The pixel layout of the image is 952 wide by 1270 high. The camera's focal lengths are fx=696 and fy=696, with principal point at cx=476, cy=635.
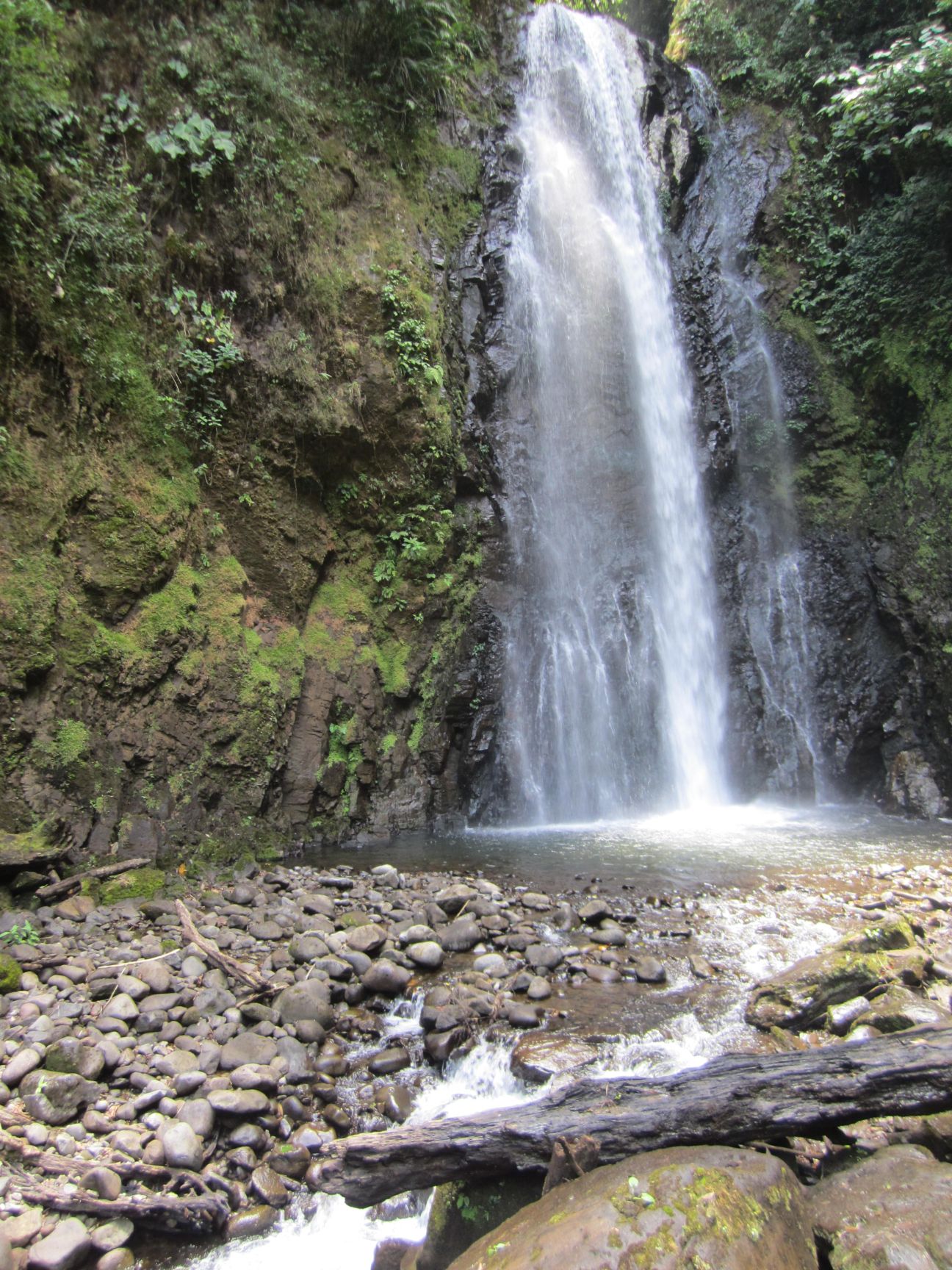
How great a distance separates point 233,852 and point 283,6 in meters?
11.0

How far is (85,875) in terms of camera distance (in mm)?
5465

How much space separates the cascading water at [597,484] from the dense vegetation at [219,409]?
1.67m

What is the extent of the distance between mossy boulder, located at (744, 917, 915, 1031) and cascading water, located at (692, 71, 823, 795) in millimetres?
7662

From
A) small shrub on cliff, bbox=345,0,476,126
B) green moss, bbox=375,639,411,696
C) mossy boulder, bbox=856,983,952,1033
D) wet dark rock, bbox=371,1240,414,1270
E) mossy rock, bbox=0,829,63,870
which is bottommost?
wet dark rock, bbox=371,1240,414,1270

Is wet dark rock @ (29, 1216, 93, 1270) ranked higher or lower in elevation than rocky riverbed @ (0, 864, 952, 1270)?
lower

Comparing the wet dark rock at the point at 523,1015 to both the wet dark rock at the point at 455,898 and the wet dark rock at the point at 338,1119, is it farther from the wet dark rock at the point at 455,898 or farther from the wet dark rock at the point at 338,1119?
the wet dark rock at the point at 455,898

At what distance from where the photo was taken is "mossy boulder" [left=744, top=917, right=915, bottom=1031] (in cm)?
377

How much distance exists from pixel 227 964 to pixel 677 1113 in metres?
3.06

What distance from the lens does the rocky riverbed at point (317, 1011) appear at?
282cm

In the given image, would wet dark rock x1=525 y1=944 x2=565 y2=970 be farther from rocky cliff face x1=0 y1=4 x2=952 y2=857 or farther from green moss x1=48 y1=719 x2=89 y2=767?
green moss x1=48 y1=719 x2=89 y2=767

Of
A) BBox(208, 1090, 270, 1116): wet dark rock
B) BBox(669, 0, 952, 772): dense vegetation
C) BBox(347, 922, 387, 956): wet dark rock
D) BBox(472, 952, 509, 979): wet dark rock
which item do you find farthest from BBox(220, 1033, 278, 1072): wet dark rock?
BBox(669, 0, 952, 772): dense vegetation

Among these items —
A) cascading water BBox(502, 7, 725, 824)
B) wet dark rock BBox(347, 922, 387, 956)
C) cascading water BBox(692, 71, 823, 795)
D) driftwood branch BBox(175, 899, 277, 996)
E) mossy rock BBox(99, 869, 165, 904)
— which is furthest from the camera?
cascading water BBox(692, 71, 823, 795)

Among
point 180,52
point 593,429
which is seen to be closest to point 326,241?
point 180,52

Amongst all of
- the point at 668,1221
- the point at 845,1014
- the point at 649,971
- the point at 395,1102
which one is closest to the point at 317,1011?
the point at 395,1102
